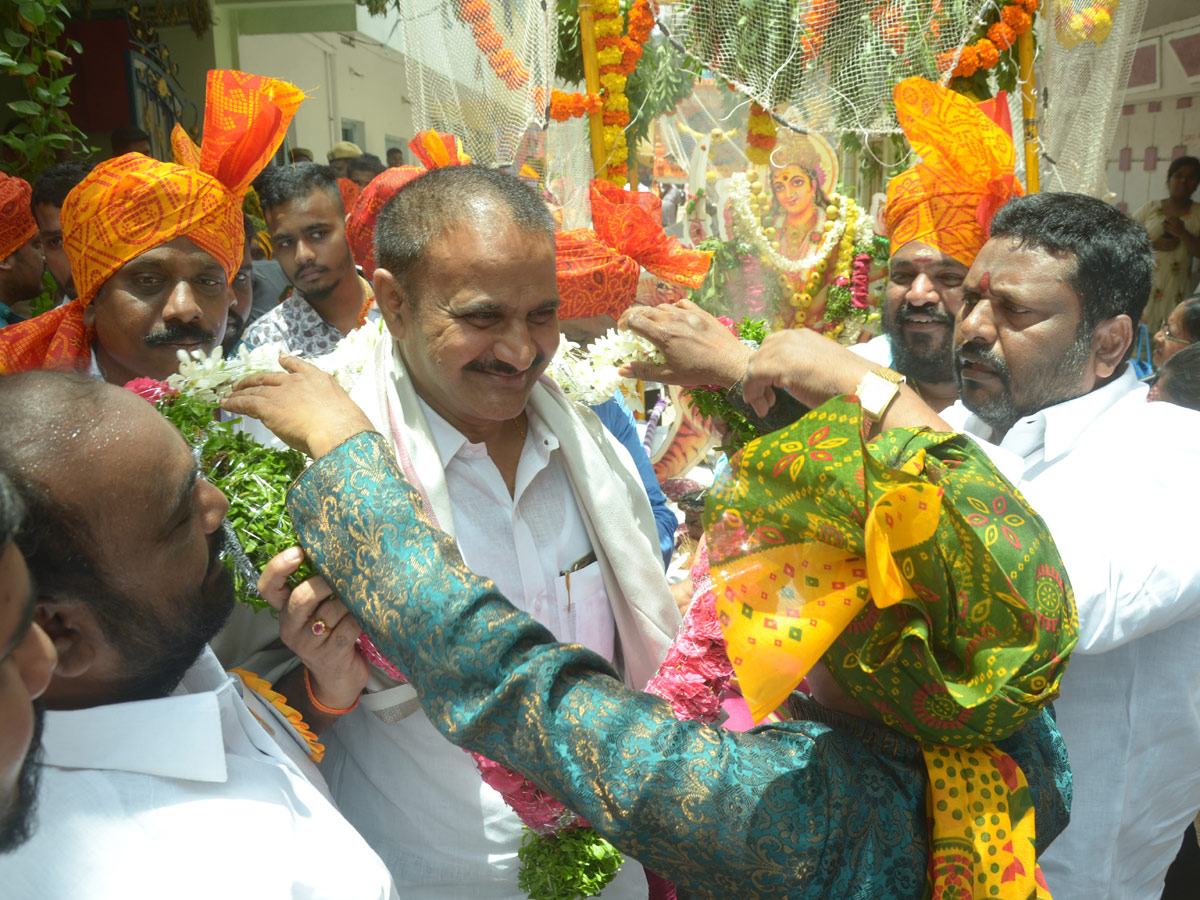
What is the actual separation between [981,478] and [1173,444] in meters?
1.02

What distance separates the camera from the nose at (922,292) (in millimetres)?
3816

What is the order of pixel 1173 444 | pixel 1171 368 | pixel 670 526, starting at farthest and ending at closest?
pixel 1171 368, pixel 670 526, pixel 1173 444

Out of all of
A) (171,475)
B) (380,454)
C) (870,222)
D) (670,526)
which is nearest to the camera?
Result: (171,475)

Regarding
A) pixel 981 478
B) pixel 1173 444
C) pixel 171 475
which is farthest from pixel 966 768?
pixel 171 475

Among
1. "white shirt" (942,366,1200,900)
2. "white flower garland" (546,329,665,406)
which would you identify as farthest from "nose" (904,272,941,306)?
"white flower garland" (546,329,665,406)

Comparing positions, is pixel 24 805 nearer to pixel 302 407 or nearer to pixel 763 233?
pixel 302 407

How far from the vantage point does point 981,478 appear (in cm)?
142

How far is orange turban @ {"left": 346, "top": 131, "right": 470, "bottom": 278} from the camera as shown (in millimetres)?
3535

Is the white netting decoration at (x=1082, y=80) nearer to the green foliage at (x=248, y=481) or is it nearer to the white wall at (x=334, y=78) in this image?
the green foliage at (x=248, y=481)

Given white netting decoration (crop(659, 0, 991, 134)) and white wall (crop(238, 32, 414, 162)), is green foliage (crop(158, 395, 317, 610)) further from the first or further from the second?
white wall (crop(238, 32, 414, 162))

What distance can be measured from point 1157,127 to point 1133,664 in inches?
428

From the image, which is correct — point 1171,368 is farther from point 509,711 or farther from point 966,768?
point 509,711

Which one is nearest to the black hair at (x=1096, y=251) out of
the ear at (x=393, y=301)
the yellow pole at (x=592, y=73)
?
the ear at (x=393, y=301)

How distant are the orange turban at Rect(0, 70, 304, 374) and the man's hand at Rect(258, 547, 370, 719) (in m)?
1.57
